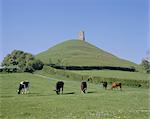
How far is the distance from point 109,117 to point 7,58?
446 feet

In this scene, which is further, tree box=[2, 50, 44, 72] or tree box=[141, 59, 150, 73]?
tree box=[141, 59, 150, 73]

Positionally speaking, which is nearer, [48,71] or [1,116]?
[1,116]

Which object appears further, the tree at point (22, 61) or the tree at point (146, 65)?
the tree at point (146, 65)

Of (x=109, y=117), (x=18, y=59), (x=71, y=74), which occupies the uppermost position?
(x=18, y=59)

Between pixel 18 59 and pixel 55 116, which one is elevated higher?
pixel 18 59

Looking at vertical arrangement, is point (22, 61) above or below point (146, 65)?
above

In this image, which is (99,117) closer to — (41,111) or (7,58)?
(41,111)

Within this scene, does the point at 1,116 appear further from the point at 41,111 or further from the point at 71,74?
the point at 71,74

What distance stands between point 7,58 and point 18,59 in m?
10.4

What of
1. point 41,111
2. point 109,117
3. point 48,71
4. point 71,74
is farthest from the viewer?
point 48,71

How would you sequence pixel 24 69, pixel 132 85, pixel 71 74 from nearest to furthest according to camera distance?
pixel 132 85, pixel 71 74, pixel 24 69

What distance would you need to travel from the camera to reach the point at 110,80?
6950 cm

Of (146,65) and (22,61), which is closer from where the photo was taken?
(146,65)

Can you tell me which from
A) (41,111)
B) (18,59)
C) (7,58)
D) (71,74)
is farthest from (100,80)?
(7,58)
